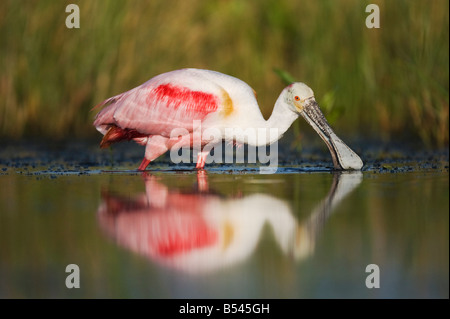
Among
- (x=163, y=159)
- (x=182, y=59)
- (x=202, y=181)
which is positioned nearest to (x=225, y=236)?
(x=202, y=181)

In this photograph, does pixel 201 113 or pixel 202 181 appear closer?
pixel 202 181

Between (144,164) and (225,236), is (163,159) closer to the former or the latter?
(144,164)

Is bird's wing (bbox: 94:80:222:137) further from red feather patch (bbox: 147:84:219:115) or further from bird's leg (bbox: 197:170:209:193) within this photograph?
bird's leg (bbox: 197:170:209:193)

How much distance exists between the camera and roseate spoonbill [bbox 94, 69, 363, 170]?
383 inches

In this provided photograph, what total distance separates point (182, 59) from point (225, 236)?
9.56m

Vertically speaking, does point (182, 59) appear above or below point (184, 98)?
above

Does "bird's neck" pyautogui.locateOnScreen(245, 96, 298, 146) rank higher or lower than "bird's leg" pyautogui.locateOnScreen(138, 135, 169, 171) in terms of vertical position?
higher

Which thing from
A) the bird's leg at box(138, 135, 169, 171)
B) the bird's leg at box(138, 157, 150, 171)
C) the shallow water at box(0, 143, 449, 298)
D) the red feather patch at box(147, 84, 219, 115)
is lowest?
the shallow water at box(0, 143, 449, 298)

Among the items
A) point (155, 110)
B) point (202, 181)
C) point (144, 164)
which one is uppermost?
point (155, 110)

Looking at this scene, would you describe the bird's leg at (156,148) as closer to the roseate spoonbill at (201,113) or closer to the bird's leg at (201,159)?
the roseate spoonbill at (201,113)

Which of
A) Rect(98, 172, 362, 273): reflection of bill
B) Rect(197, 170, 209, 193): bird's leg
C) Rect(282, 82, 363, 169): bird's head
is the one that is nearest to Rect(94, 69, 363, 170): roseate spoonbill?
Rect(282, 82, 363, 169): bird's head

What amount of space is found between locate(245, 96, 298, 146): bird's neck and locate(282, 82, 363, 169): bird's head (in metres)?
0.10

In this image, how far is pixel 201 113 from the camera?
9867mm

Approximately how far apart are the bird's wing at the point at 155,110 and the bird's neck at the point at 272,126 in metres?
0.71
